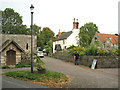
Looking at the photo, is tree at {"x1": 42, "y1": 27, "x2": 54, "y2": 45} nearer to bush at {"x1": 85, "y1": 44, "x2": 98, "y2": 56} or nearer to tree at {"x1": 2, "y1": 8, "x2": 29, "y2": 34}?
tree at {"x1": 2, "y1": 8, "x2": 29, "y2": 34}

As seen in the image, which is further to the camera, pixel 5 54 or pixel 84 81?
pixel 5 54

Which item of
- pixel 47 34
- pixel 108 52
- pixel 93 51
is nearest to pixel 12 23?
pixel 47 34

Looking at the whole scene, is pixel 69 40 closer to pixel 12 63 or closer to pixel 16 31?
pixel 16 31

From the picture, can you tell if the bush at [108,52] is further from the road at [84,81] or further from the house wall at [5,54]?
the house wall at [5,54]

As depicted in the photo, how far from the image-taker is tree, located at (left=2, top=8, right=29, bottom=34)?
139 ft

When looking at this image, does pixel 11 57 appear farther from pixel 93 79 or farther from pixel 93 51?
pixel 93 79

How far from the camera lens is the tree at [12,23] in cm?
4231

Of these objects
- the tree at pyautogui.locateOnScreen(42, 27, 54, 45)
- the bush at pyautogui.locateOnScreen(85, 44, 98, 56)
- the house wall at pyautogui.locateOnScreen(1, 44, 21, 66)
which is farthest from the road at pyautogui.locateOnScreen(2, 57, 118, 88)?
the tree at pyautogui.locateOnScreen(42, 27, 54, 45)

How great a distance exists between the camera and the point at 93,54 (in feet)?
55.6

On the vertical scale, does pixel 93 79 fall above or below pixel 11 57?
below

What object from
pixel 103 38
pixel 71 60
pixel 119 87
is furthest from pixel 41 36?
pixel 119 87

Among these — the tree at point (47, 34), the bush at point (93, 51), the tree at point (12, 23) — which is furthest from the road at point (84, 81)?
the tree at point (47, 34)

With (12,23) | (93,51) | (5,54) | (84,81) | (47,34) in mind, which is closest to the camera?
(84,81)

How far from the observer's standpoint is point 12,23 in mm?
44375
